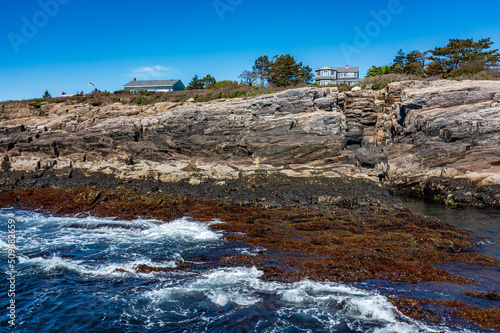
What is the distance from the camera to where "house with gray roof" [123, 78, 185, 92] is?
6962 cm

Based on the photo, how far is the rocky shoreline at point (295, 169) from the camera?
499 inches

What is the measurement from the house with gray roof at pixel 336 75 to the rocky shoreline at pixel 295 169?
37.3 metres

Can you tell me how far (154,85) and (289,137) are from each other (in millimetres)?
50619

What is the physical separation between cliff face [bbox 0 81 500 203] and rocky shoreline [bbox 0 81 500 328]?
0.44ft

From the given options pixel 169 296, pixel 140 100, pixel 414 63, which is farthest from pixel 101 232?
pixel 414 63

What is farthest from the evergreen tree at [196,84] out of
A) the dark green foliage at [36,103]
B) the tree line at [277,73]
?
the dark green foliage at [36,103]

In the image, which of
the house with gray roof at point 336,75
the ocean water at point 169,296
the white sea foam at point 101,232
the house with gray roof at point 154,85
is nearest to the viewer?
the ocean water at point 169,296

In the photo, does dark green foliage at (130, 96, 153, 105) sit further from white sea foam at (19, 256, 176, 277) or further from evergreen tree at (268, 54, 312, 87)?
white sea foam at (19, 256, 176, 277)

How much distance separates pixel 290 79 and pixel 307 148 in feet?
88.6

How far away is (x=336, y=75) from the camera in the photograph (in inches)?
3039

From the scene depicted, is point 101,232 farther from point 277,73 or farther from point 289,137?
point 277,73

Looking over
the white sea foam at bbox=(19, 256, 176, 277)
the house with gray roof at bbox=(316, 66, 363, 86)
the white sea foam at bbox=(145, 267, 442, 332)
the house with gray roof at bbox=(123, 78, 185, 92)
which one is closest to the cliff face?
the white sea foam at bbox=(19, 256, 176, 277)

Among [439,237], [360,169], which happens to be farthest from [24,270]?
[360,169]

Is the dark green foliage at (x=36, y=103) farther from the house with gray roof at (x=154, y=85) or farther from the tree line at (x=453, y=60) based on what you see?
the tree line at (x=453, y=60)
